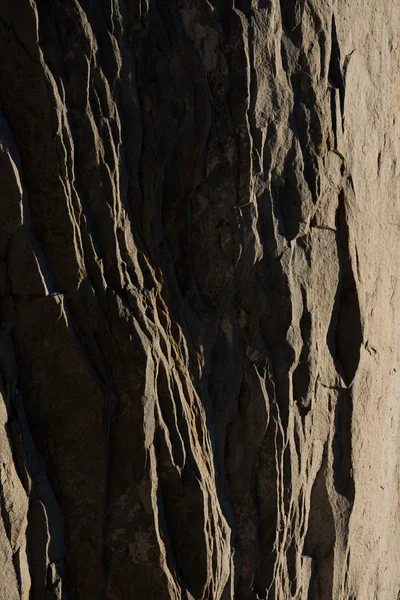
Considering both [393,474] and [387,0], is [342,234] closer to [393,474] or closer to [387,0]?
[387,0]

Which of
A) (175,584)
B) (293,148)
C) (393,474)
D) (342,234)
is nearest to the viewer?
(175,584)

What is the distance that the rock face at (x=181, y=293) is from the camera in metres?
1.81

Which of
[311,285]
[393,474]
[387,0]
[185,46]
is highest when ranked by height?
[387,0]

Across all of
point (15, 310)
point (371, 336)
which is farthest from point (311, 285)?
point (15, 310)

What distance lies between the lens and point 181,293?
2.01 meters

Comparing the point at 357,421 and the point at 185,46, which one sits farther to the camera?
the point at 357,421

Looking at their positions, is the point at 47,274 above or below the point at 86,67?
below

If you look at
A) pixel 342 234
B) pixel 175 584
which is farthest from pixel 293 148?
pixel 175 584

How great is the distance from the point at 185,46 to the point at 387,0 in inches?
31.2

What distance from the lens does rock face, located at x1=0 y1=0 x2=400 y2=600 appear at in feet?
5.93

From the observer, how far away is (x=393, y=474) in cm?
279

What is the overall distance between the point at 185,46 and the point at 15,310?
0.73 m

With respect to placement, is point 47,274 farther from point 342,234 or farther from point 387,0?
point 387,0

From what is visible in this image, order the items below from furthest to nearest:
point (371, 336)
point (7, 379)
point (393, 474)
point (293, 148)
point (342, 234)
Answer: point (393, 474) < point (371, 336) < point (342, 234) < point (293, 148) < point (7, 379)
